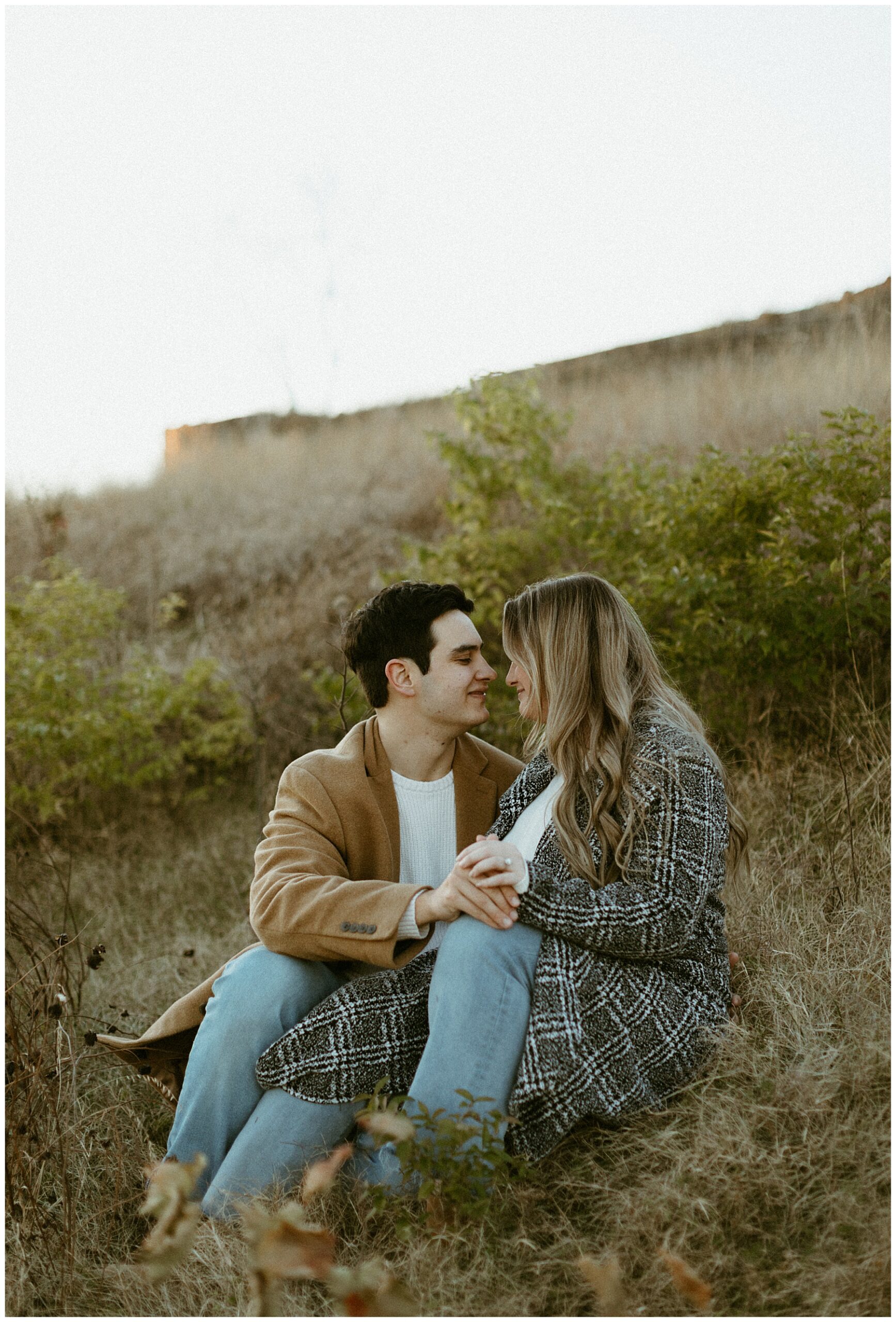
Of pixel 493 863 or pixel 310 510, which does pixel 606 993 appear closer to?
pixel 493 863

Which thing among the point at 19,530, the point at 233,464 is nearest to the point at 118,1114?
the point at 19,530

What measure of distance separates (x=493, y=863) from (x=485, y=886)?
59 millimetres

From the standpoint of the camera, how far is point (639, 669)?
285cm

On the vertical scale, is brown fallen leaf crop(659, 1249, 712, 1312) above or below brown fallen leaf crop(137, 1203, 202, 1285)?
below

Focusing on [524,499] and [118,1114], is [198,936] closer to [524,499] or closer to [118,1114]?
[118,1114]

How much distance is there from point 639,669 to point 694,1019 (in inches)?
36.3

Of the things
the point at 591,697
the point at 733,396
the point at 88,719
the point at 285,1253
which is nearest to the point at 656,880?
the point at 591,697

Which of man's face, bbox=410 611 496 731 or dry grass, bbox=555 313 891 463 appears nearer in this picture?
man's face, bbox=410 611 496 731

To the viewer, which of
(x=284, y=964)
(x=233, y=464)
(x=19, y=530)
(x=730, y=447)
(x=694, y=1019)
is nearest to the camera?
(x=694, y=1019)

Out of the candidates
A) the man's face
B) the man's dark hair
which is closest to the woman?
the man's face

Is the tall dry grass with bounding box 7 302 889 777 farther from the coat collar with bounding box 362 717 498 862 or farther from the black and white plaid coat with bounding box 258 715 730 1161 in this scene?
the black and white plaid coat with bounding box 258 715 730 1161

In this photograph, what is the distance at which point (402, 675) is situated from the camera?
3.17 metres

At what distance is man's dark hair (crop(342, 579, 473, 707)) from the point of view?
10.4 feet

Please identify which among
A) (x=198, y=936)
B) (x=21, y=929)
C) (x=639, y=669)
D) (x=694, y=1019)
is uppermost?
(x=639, y=669)
